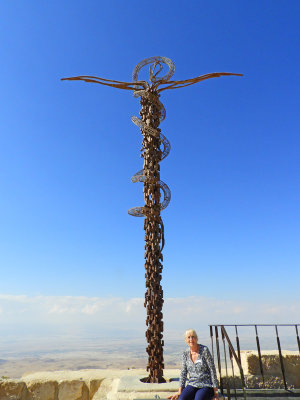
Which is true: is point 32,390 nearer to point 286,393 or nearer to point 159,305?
point 159,305

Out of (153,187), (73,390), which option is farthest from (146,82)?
(73,390)

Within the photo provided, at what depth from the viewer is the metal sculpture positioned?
8.66 meters

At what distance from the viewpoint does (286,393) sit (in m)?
6.32

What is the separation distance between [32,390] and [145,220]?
649 cm

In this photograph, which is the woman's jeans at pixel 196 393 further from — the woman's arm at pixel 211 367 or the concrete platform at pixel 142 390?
the concrete platform at pixel 142 390

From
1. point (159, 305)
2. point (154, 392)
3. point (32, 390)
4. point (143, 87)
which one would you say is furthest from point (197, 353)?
point (143, 87)

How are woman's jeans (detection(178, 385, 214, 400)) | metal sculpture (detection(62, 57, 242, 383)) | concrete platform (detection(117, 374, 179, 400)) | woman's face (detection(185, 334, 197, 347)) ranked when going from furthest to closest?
metal sculpture (detection(62, 57, 242, 383)), concrete platform (detection(117, 374, 179, 400)), woman's face (detection(185, 334, 197, 347)), woman's jeans (detection(178, 385, 214, 400))

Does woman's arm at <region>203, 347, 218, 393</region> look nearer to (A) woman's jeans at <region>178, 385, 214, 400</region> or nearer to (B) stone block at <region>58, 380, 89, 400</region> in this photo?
(A) woman's jeans at <region>178, 385, 214, 400</region>

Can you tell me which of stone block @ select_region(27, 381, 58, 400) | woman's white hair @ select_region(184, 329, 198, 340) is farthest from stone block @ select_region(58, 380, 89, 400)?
woman's white hair @ select_region(184, 329, 198, 340)

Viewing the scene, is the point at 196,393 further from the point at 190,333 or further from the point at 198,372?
the point at 190,333

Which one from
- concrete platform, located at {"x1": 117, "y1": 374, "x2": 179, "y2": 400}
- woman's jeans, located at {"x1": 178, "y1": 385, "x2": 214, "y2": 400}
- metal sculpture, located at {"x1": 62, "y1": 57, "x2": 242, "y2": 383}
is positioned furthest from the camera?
metal sculpture, located at {"x1": 62, "y1": 57, "x2": 242, "y2": 383}

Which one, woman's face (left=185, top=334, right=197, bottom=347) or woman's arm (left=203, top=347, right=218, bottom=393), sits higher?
woman's face (left=185, top=334, right=197, bottom=347)

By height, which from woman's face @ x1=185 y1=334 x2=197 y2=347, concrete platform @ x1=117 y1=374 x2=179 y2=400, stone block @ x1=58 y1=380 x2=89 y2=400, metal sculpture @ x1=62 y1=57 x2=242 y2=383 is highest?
metal sculpture @ x1=62 y1=57 x2=242 y2=383

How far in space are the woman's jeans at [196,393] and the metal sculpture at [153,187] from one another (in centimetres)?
421
